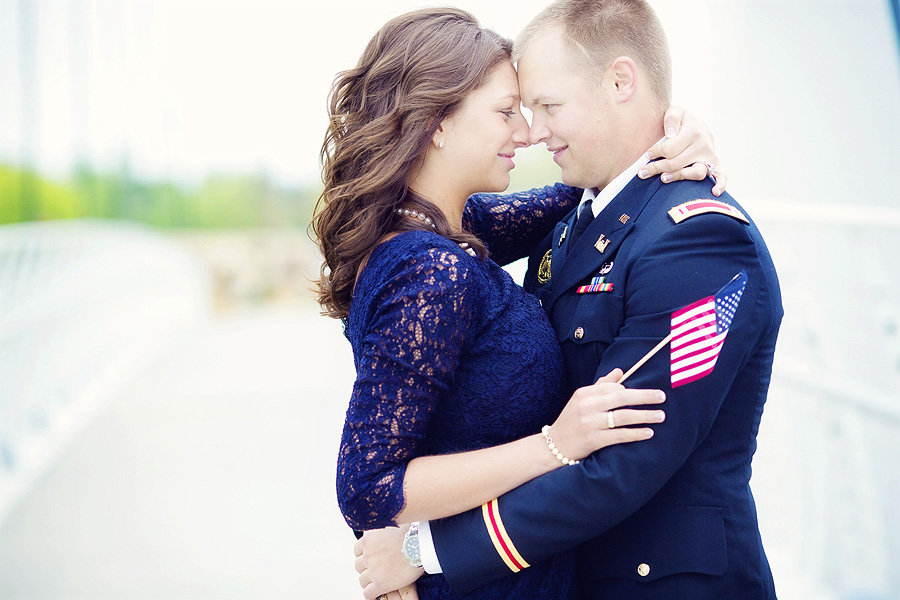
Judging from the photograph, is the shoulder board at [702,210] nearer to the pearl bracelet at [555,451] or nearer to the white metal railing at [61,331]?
the pearl bracelet at [555,451]

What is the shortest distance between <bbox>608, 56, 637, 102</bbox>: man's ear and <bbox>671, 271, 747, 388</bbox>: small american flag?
459 mm

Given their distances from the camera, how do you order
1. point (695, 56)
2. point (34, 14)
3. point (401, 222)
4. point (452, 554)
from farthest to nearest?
point (34, 14), point (695, 56), point (401, 222), point (452, 554)

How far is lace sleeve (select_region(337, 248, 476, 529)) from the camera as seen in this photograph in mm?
1285

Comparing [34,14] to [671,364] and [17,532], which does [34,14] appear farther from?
[671,364]

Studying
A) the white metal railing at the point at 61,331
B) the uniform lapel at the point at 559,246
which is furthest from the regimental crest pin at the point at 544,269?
the white metal railing at the point at 61,331

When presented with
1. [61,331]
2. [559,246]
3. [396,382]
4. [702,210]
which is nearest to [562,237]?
[559,246]

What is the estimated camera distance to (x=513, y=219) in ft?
6.40

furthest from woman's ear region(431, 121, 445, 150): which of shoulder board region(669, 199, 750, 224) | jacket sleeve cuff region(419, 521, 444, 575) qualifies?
jacket sleeve cuff region(419, 521, 444, 575)

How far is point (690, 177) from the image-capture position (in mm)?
1419

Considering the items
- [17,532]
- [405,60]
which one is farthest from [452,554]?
[17,532]

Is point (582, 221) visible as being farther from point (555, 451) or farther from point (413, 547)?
point (413, 547)

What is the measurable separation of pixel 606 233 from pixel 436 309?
37cm

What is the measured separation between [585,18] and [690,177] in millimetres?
354

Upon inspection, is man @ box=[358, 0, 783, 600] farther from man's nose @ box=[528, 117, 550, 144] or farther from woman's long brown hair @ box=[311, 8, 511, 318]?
woman's long brown hair @ box=[311, 8, 511, 318]
